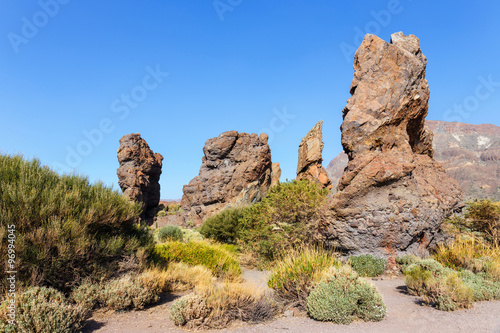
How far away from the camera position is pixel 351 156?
35.3 ft

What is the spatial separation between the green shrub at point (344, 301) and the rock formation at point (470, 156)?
53098mm

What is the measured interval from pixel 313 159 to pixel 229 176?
35.1ft

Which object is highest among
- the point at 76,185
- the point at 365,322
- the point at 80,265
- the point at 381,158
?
the point at 381,158

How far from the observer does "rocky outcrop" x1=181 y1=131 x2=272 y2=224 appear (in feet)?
97.5

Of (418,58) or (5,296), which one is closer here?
(5,296)

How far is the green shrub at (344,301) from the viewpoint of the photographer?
17.3ft

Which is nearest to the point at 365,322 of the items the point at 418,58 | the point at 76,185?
the point at 76,185

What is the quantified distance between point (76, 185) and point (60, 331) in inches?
135

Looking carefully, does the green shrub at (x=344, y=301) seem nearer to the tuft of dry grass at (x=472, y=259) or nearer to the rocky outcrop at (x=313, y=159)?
the tuft of dry grass at (x=472, y=259)

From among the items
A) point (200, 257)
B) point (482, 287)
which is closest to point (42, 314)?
point (200, 257)

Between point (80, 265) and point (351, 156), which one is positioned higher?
point (351, 156)

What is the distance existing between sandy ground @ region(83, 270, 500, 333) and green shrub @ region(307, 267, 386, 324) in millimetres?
144

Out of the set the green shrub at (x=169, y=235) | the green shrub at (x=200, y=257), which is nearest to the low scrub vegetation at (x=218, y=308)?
the green shrub at (x=200, y=257)

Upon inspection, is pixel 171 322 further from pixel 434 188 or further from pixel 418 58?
pixel 418 58
